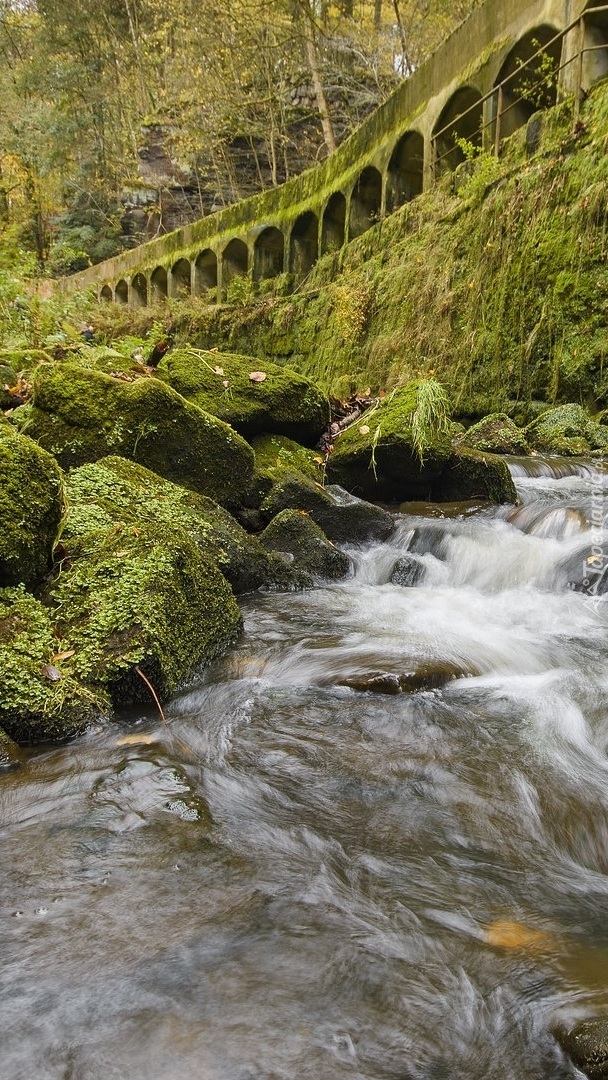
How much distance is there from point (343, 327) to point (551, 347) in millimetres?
6259

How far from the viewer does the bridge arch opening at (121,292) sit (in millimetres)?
28095

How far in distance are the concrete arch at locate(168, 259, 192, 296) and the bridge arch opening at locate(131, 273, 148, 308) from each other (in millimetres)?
2322

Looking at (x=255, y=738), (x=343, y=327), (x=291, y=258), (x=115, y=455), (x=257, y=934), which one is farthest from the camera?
(x=291, y=258)

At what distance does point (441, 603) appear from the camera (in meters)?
5.04

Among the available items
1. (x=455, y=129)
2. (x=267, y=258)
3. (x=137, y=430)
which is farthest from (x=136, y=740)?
(x=267, y=258)

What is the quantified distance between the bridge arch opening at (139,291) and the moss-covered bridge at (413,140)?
1990 millimetres

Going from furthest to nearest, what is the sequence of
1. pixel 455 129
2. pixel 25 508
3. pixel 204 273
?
pixel 204 273 → pixel 455 129 → pixel 25 508

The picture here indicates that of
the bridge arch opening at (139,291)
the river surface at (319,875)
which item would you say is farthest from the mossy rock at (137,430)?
the bridge arch opening at (139,291)

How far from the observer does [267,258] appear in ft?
67.4

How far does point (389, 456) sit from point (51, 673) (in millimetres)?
4611

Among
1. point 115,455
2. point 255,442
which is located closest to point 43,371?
point 115,455

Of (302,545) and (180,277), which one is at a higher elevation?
(180,277)

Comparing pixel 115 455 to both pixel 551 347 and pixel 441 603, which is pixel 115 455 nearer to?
pixel 441 603

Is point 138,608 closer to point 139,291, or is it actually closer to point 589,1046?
point 589,1046
